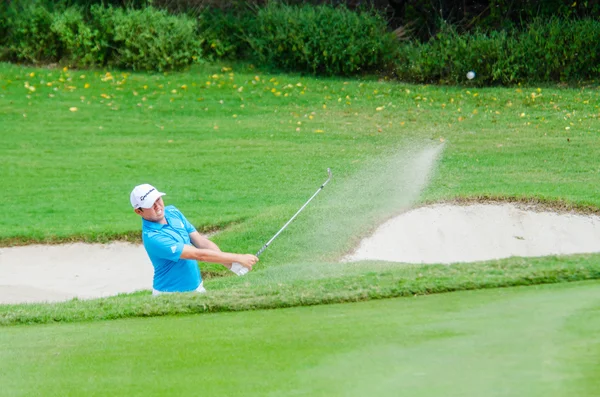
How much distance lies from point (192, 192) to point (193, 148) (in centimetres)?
249

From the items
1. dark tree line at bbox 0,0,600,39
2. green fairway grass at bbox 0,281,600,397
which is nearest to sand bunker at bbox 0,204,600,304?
green fairway grass at bbox 0,281,600,397

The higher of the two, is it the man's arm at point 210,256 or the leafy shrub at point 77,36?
the man's arm at point 210,256

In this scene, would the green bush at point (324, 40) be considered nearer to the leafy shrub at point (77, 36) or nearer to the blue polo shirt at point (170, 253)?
the leafy shrub at point (77, 36)

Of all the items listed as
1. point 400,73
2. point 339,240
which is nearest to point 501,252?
point 339,240

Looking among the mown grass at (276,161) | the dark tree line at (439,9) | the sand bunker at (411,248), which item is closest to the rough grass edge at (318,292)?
the mown grass at (276,161)

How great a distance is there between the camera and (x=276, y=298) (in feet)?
20.0

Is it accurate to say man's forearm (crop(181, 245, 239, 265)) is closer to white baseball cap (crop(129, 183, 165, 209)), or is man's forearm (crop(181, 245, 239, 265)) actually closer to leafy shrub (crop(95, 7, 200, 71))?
white baseball cap (crop(129, 183, 165, 209))

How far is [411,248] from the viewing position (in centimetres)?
1056

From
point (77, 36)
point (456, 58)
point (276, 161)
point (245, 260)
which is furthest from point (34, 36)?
point (245, 260)

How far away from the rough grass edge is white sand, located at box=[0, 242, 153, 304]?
3.39 m

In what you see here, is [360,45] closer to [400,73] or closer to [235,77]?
[400,73]

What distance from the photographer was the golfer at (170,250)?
732 centimetres

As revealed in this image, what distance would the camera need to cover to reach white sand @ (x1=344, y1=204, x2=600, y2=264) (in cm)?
1046

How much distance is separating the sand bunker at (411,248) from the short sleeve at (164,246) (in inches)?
114
